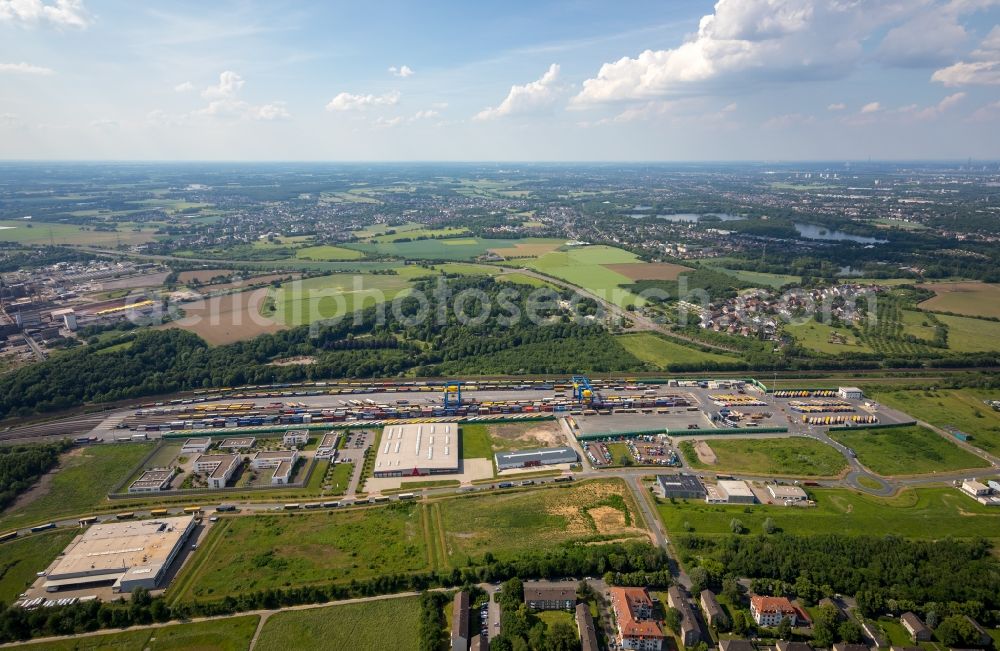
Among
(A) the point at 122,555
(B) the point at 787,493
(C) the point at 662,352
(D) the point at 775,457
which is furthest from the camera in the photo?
(C) the point at 662,352

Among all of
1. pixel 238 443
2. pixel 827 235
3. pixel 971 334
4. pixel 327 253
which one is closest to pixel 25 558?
pixel 238 443

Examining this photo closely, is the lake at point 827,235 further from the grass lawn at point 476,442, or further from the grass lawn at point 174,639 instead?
the grass lawn at point 174,639

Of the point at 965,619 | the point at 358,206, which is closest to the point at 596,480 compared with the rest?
the point at 965,619

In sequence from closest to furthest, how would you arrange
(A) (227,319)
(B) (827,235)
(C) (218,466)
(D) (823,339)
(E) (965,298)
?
(C) (218,466) → (D) (823,339) → (A) (227,319) → (E) (965,298) → (B) (827,235)

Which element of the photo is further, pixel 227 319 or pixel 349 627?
pixel 227 319

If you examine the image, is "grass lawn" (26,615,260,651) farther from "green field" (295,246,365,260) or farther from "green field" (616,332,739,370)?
"green field" (295,246,365,260)

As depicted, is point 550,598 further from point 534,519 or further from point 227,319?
point 227,319

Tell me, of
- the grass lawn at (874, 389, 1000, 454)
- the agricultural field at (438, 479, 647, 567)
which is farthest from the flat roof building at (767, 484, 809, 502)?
the grass lawn at (874, 389, 1000, 454)

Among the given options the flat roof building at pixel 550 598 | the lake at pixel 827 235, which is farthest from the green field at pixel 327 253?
the lake at pixel 827 235
